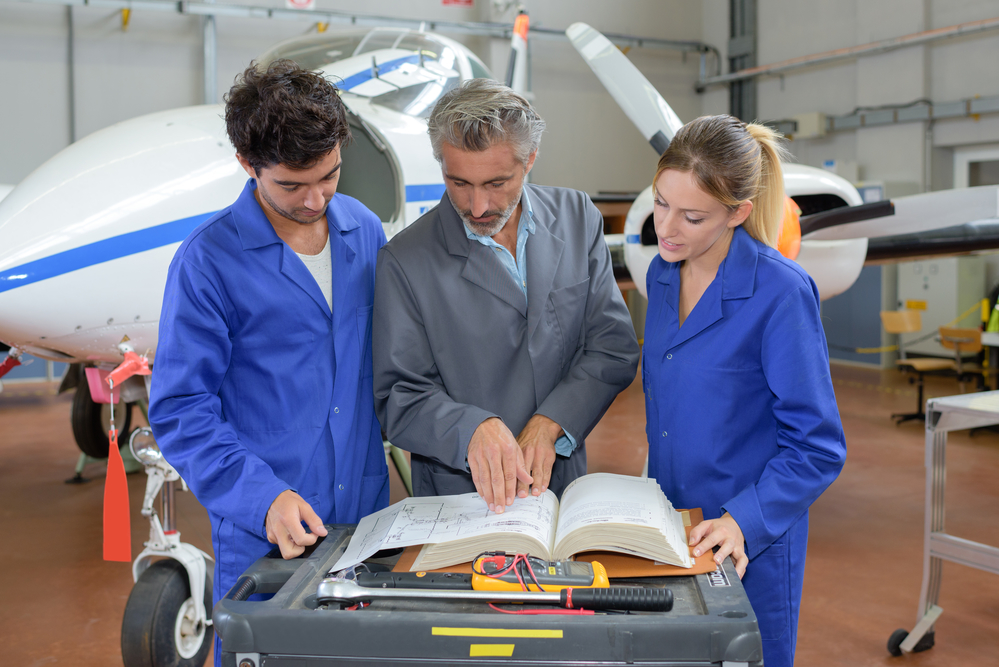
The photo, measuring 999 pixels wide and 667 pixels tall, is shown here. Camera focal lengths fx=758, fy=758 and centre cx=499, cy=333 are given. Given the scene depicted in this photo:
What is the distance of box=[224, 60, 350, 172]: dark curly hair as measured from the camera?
1294 mm

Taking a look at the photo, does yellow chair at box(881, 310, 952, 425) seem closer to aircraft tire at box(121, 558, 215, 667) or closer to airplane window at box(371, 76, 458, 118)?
airplane window at box(371, 76, 458, 118)

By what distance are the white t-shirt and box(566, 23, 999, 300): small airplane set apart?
2.59 m

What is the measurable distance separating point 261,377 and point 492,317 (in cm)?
46

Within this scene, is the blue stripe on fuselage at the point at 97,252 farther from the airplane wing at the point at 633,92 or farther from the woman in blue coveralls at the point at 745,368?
the airplane wing at the point at 633,92

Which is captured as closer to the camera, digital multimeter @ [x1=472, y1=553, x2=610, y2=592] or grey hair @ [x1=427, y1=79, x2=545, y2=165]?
digital multimeter @ [x1=472, y1=553, x2=610, y2=592]

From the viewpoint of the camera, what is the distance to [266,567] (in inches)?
43.3

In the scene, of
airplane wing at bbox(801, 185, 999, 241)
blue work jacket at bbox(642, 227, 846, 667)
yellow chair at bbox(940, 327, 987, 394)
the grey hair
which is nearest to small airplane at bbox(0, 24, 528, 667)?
the grey hair

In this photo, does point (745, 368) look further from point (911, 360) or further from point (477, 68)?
point (911, 360)

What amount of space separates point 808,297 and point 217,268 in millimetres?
1060

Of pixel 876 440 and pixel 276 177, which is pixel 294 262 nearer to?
pixel 276 177

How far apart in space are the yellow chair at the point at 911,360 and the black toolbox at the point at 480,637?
247 inches

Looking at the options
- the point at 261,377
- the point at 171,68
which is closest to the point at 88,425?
the point at 261,377

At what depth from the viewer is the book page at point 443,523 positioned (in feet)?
3.53

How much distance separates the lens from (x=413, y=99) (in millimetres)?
3678
